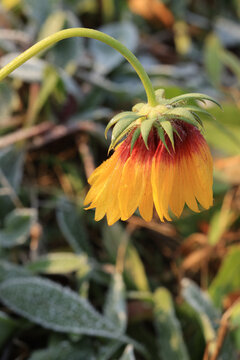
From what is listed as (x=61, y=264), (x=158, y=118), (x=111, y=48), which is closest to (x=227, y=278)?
(x=61, y=264)

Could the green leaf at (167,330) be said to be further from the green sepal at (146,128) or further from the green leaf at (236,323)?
the green sepal at (146,128)

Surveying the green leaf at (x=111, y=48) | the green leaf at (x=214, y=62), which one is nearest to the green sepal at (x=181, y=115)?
the green leaf at (x=111, y=48)

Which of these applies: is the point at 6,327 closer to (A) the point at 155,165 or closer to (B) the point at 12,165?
(B) the point at 12,165

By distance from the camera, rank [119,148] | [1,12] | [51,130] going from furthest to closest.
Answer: [1,12] → [51,130] → [119,148]

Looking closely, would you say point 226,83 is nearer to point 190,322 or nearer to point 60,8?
point 60,8

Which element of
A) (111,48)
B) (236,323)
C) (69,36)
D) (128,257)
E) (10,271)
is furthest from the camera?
(111,48)

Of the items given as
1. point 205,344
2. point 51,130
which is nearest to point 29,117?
point 51,130
